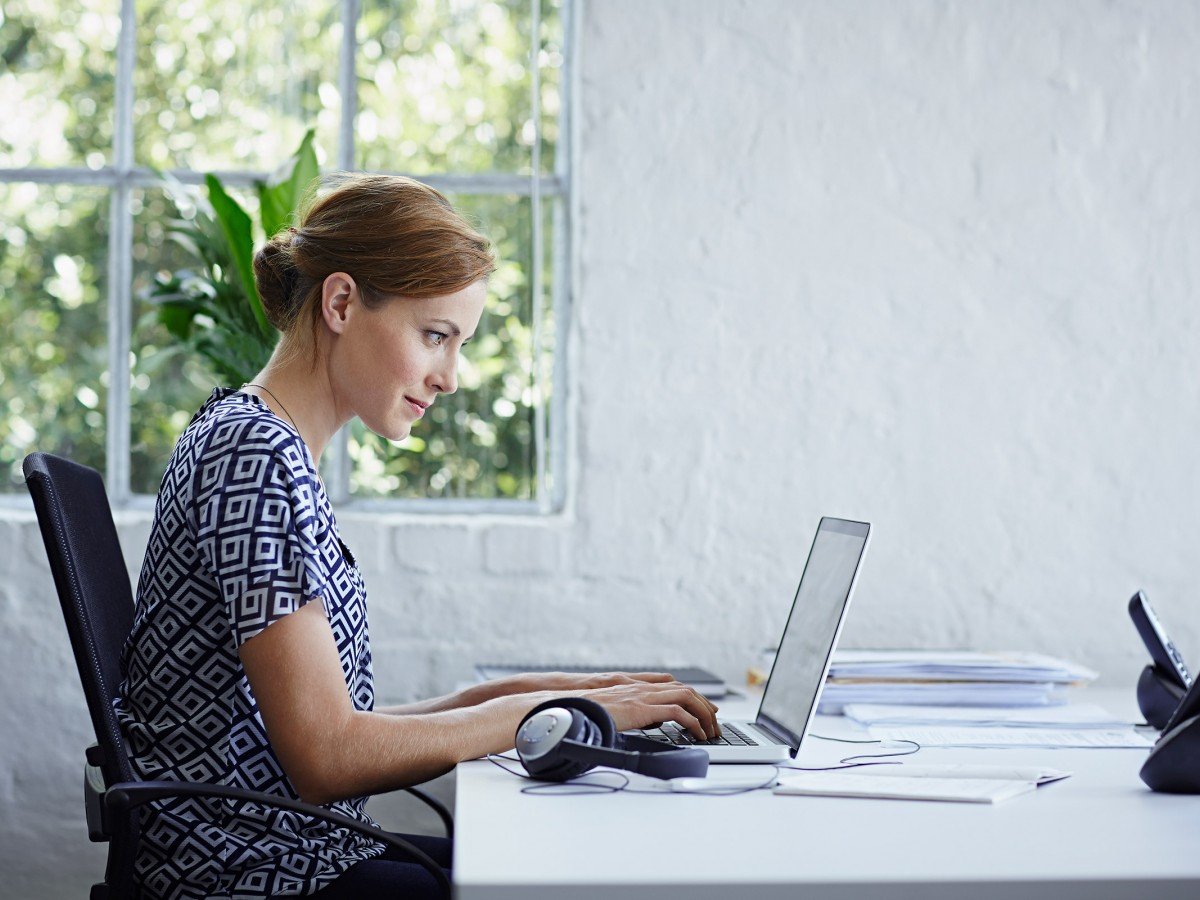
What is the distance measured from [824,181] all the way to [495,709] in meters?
1.68

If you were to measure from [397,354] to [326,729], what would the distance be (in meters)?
0.55

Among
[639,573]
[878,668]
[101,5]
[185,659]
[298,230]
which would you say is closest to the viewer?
[185,659]

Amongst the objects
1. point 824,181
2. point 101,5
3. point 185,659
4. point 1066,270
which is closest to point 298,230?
point 185,659

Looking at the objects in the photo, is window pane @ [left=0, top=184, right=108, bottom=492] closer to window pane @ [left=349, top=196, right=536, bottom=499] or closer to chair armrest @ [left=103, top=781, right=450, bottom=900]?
window pane @ [left=349, top=196, right=536, bottom=499]

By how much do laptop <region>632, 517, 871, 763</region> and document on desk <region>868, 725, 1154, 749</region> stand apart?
166 mm

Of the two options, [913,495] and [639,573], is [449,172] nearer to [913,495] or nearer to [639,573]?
[639,573]

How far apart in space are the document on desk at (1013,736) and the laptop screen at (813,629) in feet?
0.53

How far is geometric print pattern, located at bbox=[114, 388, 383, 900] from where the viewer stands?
4.68 ft

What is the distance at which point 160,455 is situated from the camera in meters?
2.96

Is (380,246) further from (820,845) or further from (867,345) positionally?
(867,345)

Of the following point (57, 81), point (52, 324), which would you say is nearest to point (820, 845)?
point (52, 324)

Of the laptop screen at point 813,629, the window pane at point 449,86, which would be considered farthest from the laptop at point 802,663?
the window pane at point 449,86

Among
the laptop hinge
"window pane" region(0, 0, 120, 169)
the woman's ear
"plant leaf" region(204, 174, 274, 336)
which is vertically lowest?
the laptop hinge

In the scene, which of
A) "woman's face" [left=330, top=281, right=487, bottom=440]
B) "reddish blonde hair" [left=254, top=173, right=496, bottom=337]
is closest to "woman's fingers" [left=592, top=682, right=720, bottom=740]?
"woman's face" [left=330, top=281, right=487, bottom=440]
